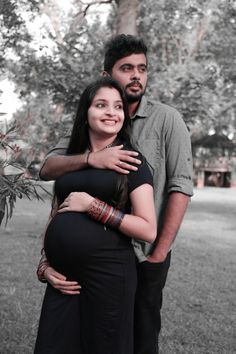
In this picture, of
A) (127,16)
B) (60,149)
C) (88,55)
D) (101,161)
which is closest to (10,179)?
(60,149)

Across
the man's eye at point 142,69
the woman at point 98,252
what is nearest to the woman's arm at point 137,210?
the woman at point 98,252

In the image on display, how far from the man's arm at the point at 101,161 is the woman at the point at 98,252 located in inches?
1.2

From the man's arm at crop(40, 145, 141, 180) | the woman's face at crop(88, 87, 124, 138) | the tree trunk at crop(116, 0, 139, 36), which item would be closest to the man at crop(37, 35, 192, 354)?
the man's arm at crop(40, 145, 141, 180)

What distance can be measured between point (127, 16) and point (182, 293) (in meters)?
5.78

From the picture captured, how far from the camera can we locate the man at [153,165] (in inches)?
105

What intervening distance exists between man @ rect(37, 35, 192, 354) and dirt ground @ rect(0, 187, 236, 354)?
1.76 meters

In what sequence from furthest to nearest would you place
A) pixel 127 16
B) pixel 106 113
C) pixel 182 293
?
pixel 127 16, pixel 182 293, pixel 106 113

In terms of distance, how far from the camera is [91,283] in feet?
7.46

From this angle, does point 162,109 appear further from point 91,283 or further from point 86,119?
point 91,283

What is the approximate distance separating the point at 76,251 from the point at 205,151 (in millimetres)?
30951

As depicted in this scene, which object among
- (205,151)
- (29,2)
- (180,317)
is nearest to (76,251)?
(180,317)

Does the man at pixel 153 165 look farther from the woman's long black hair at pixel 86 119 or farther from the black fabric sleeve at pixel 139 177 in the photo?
the black fabric sleeve at pixel 139 177

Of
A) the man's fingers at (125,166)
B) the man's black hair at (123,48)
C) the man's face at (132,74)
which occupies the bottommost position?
the man's fingers at (125,166)

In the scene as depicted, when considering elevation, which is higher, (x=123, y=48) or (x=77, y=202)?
(x=123, y=48)
